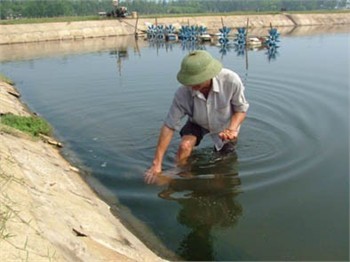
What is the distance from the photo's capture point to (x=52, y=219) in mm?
4270

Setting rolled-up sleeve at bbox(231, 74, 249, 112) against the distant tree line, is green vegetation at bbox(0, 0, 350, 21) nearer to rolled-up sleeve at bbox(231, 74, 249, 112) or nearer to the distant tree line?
the distant tree line

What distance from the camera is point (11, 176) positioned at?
4.76 m

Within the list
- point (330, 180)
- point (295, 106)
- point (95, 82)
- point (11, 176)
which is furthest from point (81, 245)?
point (95, 82)

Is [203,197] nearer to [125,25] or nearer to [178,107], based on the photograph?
[178,107]

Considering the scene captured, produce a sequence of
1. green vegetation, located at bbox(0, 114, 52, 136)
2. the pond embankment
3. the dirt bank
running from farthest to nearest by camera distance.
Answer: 1. the pond embankment
2. green vegetation, located at bbox(0, 114, 52, 136)
3. the dirt bank

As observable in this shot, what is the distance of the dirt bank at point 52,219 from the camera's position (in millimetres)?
3400

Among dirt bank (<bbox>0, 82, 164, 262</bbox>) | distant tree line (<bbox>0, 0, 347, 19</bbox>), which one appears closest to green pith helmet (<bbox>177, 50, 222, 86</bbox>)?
dirt bank (<bbox>0, 82, 164, 262</bbox>)

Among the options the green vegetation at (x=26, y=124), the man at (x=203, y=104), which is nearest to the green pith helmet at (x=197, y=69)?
the man at (x=203, y=104)

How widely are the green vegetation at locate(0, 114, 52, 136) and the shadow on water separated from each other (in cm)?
378

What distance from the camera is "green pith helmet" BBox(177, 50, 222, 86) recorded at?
18.7 ft

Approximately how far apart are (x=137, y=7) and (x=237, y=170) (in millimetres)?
119003

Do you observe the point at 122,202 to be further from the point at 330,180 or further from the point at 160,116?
the point at 160,116

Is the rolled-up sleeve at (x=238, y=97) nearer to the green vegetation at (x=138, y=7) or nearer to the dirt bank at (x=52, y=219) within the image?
the dirt bank at (x=52, y=219)

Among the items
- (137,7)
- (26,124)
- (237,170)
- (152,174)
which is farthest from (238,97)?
(137,7)
